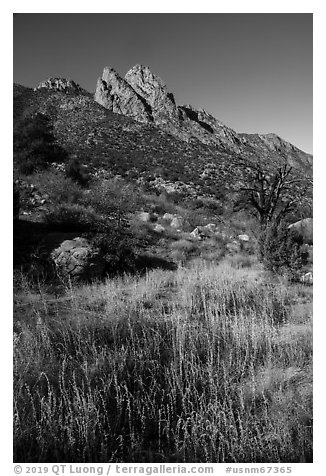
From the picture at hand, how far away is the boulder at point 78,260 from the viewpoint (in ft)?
17.7

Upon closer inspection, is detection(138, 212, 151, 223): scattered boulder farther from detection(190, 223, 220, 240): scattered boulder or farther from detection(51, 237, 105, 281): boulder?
detection(51, 237, 105, 281): boulder

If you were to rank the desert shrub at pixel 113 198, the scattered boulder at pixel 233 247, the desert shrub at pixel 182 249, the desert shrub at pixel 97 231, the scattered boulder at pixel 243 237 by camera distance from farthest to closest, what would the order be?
the scattered boulder at pixel 243 237 → the scattered boulder at pixel 233 247 → the desert shrub at pixel 182 249 → the desert shrub at pixel 113 198 → the desert shrub at pixel 97 231

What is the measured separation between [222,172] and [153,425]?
13694 mm

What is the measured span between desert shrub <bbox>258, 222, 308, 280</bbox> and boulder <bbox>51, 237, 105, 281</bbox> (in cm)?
363

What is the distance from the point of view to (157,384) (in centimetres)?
266

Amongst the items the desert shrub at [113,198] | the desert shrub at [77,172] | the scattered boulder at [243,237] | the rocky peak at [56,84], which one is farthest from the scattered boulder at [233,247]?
the rocky peak at [56,84]

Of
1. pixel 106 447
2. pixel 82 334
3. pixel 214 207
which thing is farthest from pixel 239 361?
pixel 214 207

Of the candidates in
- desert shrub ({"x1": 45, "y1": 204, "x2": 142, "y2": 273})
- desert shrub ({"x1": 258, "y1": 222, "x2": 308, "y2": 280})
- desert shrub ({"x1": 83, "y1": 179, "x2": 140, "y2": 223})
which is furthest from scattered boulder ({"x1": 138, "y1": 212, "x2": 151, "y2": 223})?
desert shrub ({"x1": 258, "y1": 222, "x2": 308, "y2": 280})

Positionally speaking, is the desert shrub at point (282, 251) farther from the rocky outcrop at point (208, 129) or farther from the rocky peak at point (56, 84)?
the rocky outcrop at point (208, 129)

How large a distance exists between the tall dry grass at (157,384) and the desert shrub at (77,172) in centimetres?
296

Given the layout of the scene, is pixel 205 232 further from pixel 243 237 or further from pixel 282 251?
pixel 282 251

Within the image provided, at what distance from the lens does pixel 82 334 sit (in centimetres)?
353

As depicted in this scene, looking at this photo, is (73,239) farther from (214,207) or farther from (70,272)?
(214,207)

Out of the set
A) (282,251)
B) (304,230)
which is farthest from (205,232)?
(282,251)
